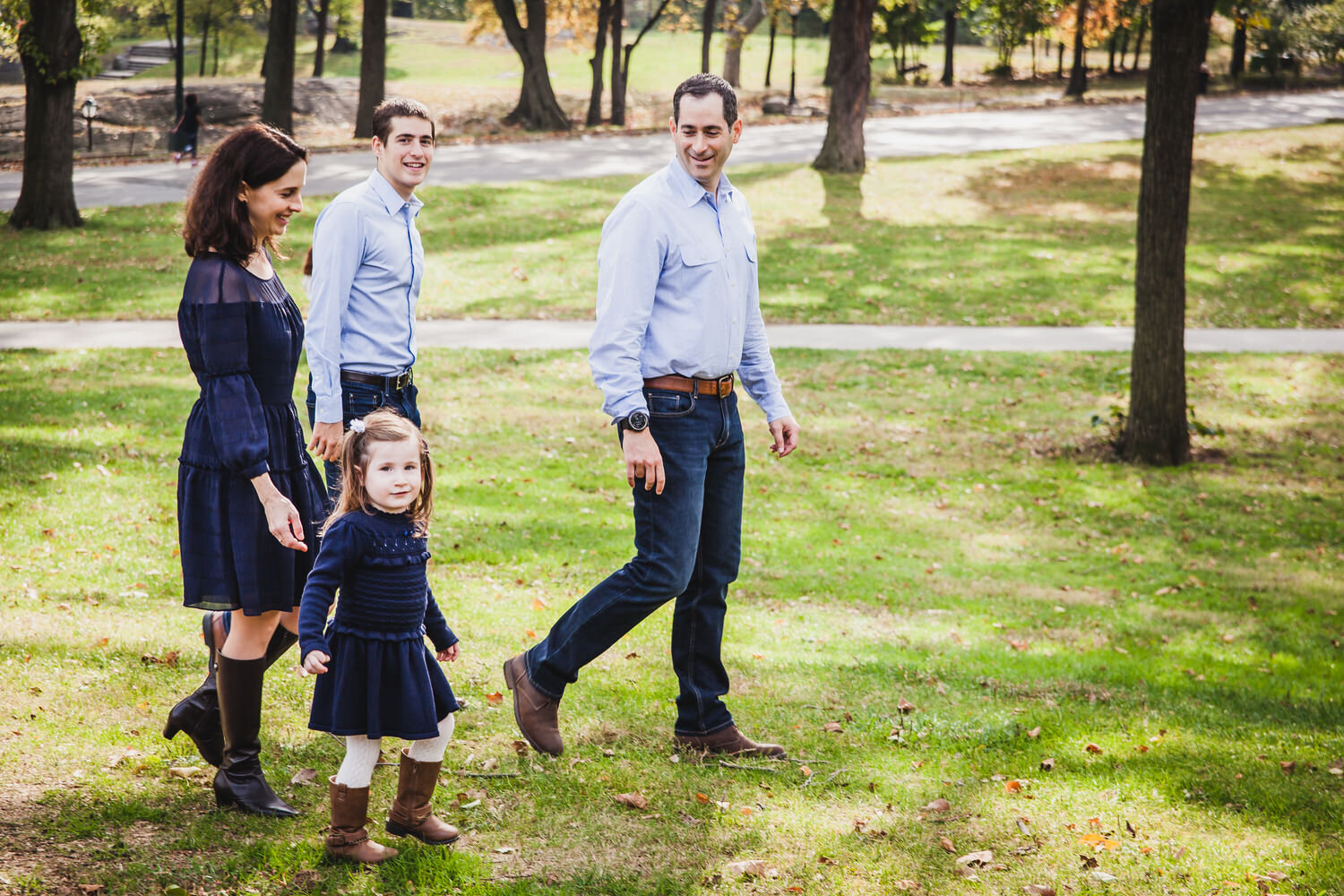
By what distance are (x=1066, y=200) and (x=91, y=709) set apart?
2110cm

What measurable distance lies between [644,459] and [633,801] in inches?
48.1

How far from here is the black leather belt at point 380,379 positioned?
4715mm

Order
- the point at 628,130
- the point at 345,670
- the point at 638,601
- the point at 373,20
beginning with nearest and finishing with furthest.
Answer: the point at 345,670 → the point at 638,601 → the point at 373,20 → the point at 628,130

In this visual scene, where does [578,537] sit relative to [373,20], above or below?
below

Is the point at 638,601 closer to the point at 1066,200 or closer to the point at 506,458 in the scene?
the point at 506,458

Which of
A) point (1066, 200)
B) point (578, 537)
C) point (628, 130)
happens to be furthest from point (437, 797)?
point (628, 130)

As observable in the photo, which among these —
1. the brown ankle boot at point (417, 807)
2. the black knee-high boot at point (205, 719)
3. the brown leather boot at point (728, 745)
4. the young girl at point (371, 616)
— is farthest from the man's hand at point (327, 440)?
the brown leather boot at point (728, 745)

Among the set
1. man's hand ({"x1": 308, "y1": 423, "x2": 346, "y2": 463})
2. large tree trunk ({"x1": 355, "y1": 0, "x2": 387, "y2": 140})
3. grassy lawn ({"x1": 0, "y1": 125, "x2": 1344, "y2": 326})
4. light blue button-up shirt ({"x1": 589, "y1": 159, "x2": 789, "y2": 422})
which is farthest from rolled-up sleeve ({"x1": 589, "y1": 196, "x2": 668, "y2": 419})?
large tree trunk ({"x1": 355, "y1": 0, "x2": 387, "y2": 140})

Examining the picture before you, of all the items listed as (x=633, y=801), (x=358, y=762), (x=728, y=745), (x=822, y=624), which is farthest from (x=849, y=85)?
(x=358, y=762)

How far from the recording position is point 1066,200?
2206 centimetres

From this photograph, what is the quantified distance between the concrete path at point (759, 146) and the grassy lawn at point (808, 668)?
11631 millimetres

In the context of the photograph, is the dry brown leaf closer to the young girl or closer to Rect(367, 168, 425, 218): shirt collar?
the young girl

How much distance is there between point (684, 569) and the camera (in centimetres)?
411

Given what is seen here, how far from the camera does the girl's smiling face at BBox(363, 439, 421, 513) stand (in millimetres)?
3340
